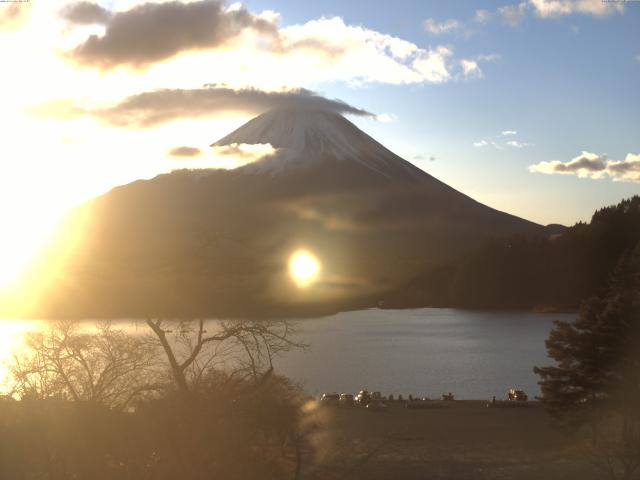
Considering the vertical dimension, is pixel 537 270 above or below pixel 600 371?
above

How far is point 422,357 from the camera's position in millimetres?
42906

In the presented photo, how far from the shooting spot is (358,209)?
458 feet

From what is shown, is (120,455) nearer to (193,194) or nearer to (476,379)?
(476,379)

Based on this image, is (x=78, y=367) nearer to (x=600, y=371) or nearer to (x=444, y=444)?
(x=600, y=371)

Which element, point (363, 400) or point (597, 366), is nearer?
point (597, 366)

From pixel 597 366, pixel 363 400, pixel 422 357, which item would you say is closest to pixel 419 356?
pixel 422 357

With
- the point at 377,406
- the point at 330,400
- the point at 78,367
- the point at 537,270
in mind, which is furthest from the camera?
the point at 537,270

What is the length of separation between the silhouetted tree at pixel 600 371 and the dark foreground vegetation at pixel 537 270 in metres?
72.9

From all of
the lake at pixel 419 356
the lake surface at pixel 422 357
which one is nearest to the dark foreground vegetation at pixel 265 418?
the lake at pixel 419 356

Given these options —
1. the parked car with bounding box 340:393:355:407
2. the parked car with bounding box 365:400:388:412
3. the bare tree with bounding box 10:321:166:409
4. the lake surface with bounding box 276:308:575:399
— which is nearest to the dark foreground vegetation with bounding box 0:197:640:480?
the bare tree with bounding box 10:321:166:409

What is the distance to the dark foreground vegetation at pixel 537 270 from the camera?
89.6 meters

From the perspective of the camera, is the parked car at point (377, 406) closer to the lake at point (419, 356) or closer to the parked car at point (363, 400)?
the parked car at point (363, 400)

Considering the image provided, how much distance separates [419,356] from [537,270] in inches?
2179

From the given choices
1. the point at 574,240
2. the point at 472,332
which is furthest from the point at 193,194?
the point at 472,332
